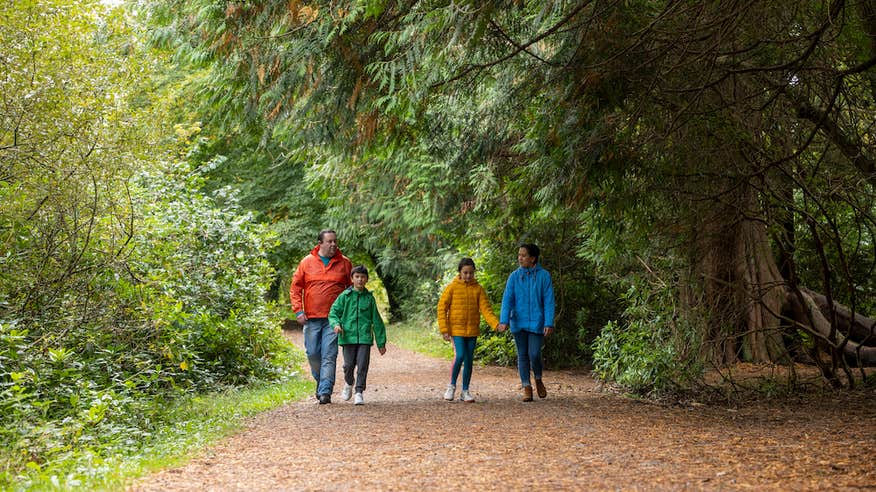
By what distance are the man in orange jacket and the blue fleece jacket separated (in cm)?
202

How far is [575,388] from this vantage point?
461 inches

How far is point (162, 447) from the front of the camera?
21.6 feet

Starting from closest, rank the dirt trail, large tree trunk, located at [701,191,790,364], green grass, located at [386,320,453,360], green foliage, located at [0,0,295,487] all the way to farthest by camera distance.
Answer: the dirt trail
green foliage, located at [0,0,295,487]
large tree trunk, located at [701,191,790,364]
green grass, located at [386,320,453,360]

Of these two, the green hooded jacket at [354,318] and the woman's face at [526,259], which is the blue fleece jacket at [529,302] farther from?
the green hooded jacket at [354,318]

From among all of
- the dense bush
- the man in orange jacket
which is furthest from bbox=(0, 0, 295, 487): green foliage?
the man in orange jacket

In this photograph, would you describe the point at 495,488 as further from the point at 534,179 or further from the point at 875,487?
the point at 534,179

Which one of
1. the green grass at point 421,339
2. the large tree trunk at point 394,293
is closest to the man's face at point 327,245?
the green grass at point 421,339

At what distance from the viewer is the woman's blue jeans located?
9742 millimetres

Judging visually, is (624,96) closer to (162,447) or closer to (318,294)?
(318,294)

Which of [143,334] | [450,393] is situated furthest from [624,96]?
[143,334]

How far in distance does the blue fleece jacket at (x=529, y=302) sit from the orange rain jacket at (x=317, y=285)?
1.98 metres

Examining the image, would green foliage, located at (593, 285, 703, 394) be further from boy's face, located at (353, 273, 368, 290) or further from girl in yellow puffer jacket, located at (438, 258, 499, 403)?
boy's face, located at (353, 273, 368, 290)

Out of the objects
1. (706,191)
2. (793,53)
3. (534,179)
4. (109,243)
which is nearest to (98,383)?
(109,243)

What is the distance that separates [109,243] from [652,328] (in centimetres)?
638
